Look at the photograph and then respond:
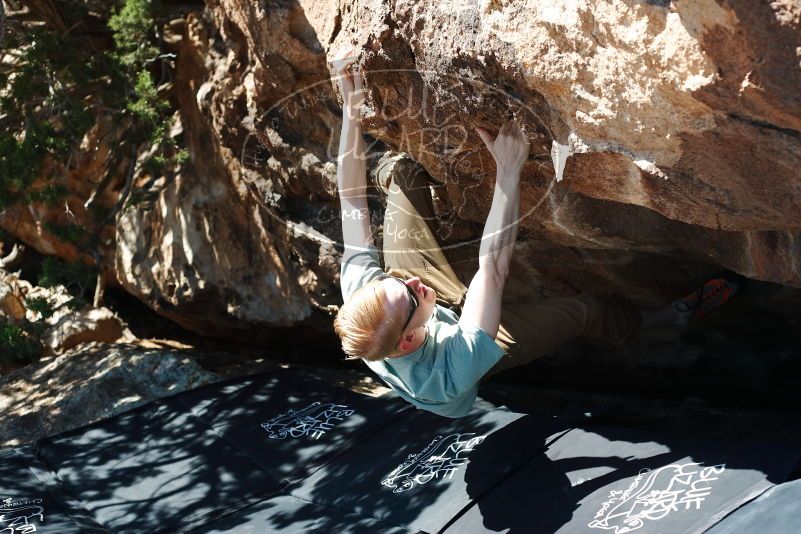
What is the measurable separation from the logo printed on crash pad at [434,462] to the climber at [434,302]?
1.23 feet

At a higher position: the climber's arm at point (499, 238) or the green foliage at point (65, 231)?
the green foliage at point (65, 231)

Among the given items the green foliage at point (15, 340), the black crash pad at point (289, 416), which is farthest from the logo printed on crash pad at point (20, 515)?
the green foliage at point (15, 340)

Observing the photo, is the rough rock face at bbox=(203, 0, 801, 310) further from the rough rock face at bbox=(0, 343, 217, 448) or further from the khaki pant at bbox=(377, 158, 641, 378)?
the rough rock face at bbox=(0, 343, 217, 448)

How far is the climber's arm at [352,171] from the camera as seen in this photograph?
321 centimetres

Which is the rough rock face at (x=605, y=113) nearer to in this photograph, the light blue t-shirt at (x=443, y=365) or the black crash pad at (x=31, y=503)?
the light blue t-shirt at (x=443, y=365)

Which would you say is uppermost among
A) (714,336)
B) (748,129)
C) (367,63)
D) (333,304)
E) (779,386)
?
(367,63)

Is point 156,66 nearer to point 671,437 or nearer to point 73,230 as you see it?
point 73,230

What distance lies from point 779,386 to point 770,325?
32 centimetres

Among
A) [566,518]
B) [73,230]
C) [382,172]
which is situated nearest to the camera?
[566,518]

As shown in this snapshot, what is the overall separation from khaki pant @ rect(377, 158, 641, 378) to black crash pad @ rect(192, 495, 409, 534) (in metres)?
0.75

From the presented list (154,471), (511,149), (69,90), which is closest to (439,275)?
(511,149)

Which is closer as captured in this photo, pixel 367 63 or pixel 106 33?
pixel 367 63

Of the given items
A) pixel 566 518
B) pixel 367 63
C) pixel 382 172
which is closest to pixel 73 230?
pixel 382 172

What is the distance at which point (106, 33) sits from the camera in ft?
17.4
